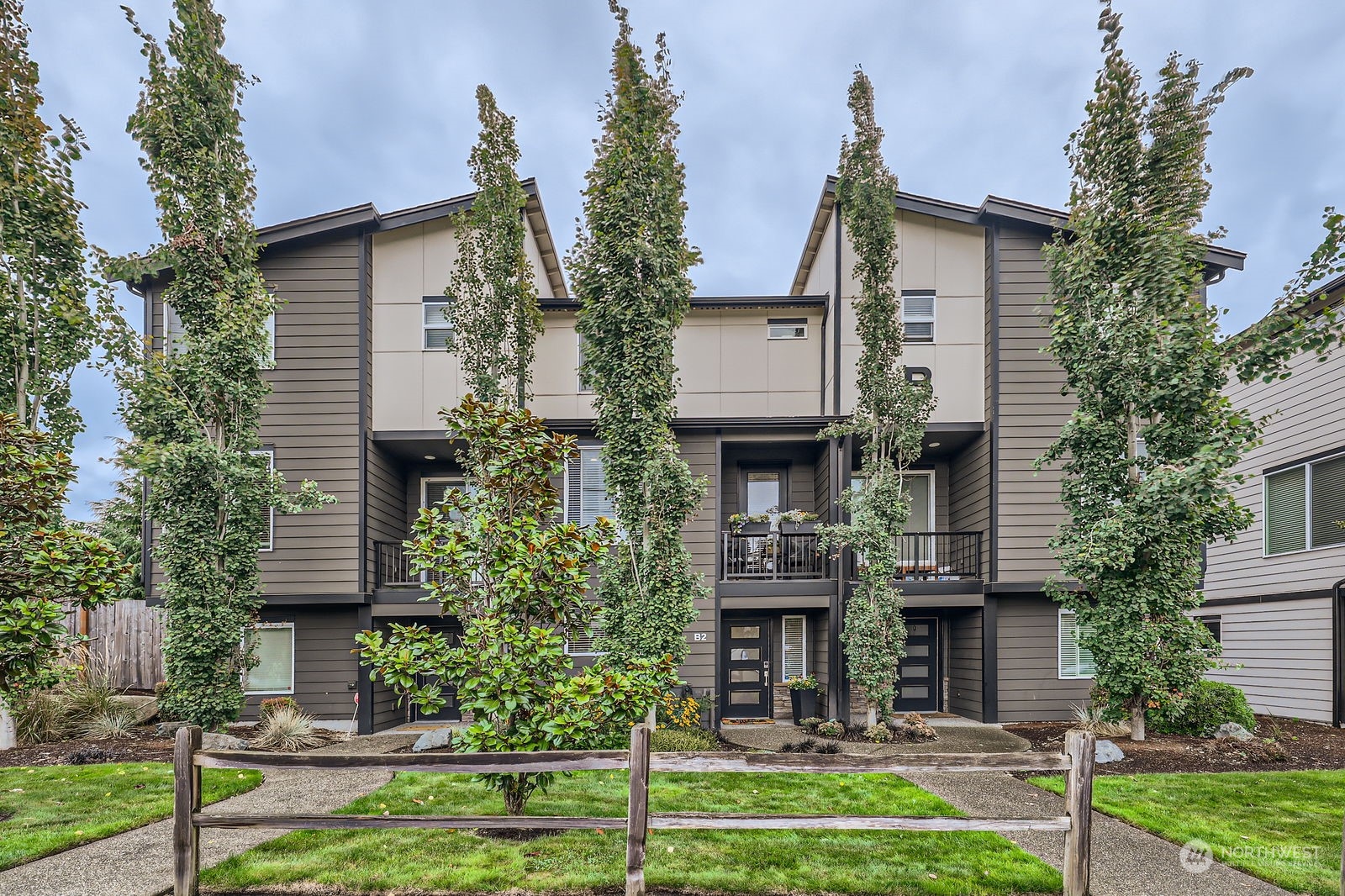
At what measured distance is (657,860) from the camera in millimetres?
5500

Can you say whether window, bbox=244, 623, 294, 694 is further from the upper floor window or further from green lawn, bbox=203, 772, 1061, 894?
the upper floor window

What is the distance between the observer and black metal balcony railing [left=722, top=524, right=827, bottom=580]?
44.6 ft

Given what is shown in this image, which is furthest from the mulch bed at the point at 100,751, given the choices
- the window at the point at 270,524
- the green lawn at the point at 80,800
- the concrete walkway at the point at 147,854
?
the window at the point at 270,524

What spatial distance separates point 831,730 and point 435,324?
9.76 meters

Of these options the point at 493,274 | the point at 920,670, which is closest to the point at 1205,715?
the point at 920,670

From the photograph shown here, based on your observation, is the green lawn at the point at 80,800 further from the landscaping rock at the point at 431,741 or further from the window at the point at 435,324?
the window at the point at 435,324

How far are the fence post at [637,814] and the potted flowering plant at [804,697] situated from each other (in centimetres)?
883

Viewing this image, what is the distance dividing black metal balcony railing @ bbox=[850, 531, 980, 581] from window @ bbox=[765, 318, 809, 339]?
4.27 meters

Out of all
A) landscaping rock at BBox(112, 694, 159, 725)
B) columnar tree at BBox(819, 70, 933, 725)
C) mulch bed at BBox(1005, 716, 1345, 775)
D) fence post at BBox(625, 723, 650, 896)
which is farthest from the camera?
landscaping rock at BBox(112, 694, 159, 725)

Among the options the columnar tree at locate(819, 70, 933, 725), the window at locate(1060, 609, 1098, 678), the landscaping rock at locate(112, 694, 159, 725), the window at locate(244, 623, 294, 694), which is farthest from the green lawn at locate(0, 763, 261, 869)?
the window at locate(1060, 609, 1098, 678)

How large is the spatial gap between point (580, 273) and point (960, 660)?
32.0 ft

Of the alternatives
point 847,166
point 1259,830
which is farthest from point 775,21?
point 1259,830

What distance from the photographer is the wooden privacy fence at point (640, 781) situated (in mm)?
4738

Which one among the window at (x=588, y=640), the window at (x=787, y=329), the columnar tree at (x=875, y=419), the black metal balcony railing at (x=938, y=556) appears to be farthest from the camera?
the window at (x=787, y=329)
